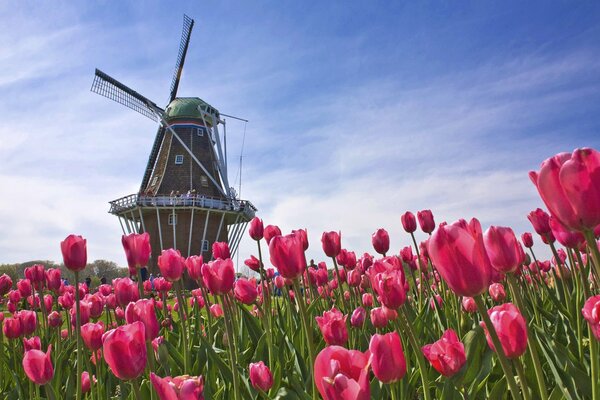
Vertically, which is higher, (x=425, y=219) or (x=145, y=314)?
(x=425, y=219)

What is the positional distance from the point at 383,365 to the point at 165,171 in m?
31.4

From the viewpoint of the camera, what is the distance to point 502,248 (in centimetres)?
138

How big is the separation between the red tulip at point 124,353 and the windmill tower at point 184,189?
26.3 m

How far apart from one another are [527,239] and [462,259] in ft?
11.3

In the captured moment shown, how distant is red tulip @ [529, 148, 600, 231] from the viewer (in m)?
0.98

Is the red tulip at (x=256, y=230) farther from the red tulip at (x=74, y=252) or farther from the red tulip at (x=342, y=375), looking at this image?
the red tulip at (x=342, y=375)

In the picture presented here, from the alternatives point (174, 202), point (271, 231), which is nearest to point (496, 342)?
point (271, 231)

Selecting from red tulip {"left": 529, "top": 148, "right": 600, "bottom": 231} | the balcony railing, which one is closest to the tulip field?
red tulip {"left": 529, "top": 148, "right": 600, "bottom": 231}

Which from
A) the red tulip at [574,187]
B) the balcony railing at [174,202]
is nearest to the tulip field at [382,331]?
the red tulip at [574,187]

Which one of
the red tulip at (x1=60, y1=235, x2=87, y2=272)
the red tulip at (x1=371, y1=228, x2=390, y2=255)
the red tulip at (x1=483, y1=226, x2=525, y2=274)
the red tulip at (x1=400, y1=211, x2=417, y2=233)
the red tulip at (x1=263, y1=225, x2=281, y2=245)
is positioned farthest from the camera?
the red tulip at (x1=400, y1=211, x2=417, y2=233)

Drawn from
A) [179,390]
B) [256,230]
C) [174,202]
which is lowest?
[179,390]

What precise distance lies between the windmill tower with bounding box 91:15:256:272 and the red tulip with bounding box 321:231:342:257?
2491 cm

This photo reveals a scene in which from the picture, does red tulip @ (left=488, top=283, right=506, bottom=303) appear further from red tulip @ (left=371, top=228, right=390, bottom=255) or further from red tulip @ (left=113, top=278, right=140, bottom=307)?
red tulip @ (left=113, top=278, right=140, bottom=307)

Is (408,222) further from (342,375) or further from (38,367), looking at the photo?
(342,375)
